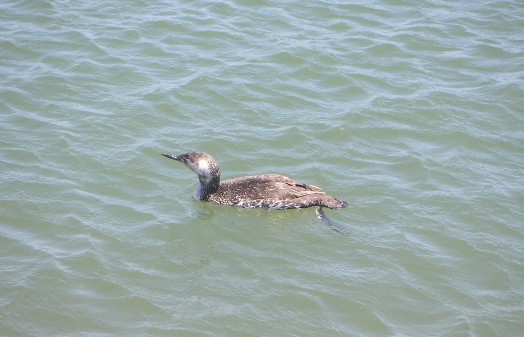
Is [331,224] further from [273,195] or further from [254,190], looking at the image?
[254,190]

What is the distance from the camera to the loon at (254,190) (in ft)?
33.3

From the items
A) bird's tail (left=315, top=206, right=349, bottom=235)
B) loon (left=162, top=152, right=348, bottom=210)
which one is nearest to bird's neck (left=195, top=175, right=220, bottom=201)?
loon (left=162, top=152, right=348, bottom=210)

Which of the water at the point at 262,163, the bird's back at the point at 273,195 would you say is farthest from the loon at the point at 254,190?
the water at the point at 262,163

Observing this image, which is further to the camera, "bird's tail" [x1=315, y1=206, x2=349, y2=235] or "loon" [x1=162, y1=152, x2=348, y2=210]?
"loon" [x1=162, y1=152, x2=348, y2=210]

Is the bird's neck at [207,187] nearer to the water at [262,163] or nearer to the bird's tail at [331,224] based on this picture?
the water at [262,163]

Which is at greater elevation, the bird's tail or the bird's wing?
the bird's wing

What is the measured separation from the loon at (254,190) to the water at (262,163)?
0.18 metres

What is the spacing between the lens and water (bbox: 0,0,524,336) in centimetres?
828

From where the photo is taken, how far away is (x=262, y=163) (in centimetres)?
1118

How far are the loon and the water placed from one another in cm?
18

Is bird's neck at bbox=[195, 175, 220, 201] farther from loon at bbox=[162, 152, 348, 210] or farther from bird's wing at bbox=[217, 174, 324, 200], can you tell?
bird's wing at bbox=[217, 174, 324, 200]

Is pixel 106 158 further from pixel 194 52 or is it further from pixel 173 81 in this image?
pixel 194 52

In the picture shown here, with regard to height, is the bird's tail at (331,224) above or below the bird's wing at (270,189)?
below

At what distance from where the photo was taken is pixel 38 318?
25.7 ft
